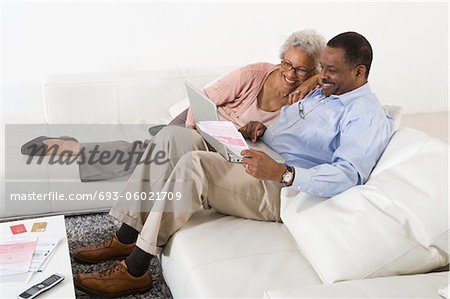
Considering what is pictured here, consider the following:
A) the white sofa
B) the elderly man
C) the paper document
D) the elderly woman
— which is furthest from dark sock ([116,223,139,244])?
the paper document

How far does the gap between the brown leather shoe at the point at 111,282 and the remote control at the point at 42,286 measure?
347 millimetres

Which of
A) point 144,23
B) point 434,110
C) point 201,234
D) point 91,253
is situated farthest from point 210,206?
point 434,110

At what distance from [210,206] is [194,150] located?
239mm

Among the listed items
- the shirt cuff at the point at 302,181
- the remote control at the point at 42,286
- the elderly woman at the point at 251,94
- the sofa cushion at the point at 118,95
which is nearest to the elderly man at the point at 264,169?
the shirt cuff at the point at 302,181

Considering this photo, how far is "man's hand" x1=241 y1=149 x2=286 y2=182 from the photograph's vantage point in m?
1.96

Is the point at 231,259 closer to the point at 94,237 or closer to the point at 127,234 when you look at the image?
the point at 127,234

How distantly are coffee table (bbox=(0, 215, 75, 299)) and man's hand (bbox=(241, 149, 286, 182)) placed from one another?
0.67 meters

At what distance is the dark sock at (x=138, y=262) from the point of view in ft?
6.82

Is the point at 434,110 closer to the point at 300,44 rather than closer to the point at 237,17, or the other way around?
the point at 237,17

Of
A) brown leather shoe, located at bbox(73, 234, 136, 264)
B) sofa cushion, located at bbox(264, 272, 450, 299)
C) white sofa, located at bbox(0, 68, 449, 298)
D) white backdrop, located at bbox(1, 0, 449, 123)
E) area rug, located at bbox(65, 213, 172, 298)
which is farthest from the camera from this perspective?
white backdrop, located at bbox(1, 0, 449, 123)

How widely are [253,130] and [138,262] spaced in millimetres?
733

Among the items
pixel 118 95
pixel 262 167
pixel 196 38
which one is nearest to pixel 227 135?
pixel 262 167

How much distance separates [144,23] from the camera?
3406 mm

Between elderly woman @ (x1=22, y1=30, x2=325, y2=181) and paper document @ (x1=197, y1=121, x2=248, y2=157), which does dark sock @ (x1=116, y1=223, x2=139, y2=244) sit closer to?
elderly woman @ (x1=22, y1=30, x2=325, y2=181)
